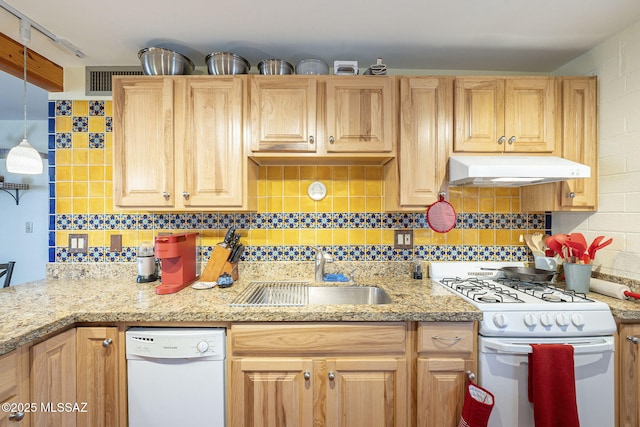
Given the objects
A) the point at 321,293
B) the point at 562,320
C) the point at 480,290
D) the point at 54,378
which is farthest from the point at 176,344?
the point at 562,320

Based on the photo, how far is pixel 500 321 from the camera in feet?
4.43

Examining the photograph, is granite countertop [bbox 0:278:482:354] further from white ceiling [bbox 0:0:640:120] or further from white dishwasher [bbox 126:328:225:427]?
white ceiling [bbox 0:0:640:120]

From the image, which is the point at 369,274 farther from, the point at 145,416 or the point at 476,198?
the point at 145,416

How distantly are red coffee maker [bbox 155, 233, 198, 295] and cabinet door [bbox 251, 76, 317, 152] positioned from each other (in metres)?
0.73

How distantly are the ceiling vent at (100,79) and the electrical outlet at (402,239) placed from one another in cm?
208

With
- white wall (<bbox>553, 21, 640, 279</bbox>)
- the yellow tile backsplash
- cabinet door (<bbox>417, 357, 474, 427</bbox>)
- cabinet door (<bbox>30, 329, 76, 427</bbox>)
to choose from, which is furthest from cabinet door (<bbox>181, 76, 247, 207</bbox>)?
white wall (<bbox>553, 21, 640, 279</bbox>)

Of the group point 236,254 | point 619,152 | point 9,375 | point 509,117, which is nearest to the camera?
point 9,375

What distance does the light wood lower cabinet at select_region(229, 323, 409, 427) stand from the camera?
4.44 ft

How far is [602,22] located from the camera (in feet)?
5.12

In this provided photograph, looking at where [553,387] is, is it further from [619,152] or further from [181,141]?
[181,141]

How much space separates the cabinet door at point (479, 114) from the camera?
1743 millimetres

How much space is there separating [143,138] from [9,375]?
122cm

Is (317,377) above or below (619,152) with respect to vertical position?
below

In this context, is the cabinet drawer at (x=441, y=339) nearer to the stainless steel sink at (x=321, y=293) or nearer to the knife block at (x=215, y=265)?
the stainless steel sink at (x=321, y=293)
